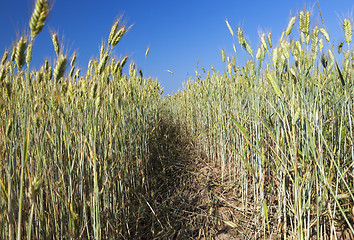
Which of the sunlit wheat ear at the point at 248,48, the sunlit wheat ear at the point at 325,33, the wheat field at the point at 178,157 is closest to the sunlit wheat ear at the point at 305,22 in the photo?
the wheat field at the point at 178,157

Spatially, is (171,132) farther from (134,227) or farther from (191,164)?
(134,227)

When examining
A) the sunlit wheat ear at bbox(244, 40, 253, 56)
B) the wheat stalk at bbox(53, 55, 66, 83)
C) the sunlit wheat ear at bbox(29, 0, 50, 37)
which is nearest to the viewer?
the sunlit wheat ear at bbox(29, 0, 50, 37)

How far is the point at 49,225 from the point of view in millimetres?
942

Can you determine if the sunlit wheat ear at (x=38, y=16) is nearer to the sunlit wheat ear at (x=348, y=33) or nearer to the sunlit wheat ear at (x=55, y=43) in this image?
the sunlit wheat ear at (x=55, y=43)

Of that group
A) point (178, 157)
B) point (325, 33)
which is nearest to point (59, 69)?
point (325, 33)

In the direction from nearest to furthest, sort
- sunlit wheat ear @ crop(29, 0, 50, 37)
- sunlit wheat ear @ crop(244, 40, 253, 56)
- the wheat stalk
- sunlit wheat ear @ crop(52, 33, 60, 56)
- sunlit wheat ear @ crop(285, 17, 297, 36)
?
sunlit wheat ear @ crop(29, 0, 50, 37)
the wheat stalk
sunlit wheat ear @ crop(52, 33, 60, 56)
sunlit wheat ear @ crop(285, 17, 297, 36)
sunlit wheat ear @ crop(244, 40, 253, 56)

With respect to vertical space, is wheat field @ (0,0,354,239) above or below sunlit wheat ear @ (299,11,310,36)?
below

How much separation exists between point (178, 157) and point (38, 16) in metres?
2.11

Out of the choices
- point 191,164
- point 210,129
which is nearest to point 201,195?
point 191,164

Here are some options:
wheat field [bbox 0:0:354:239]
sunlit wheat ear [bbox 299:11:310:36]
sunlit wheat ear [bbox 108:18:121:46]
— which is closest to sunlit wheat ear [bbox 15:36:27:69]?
wheat field [bbox 0:0:354:239]

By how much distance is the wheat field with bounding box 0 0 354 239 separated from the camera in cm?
87

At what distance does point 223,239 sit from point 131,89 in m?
1.30

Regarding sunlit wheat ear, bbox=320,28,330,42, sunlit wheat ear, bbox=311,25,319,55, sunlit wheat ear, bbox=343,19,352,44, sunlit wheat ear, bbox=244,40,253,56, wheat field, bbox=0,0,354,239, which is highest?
sunlit wheat ear, bbox=244,40,253,56

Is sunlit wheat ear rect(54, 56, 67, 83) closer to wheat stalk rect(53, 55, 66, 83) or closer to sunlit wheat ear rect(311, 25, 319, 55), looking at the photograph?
wheat stalk rect(53, 55, 66, 83)
